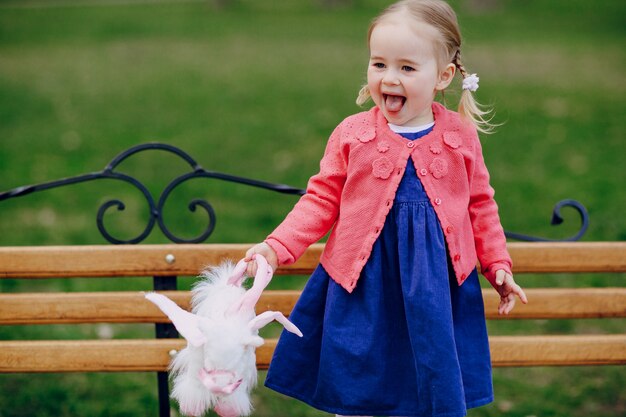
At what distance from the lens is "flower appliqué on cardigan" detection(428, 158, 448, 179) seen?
7.66 feet

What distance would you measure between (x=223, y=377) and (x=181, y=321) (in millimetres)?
178

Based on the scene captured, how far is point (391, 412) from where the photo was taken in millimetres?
2398

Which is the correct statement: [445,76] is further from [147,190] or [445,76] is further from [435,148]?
[147,190]

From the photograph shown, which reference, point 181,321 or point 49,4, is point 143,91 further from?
point 49,4

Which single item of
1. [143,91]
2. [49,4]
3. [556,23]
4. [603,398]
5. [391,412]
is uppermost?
[49,4]

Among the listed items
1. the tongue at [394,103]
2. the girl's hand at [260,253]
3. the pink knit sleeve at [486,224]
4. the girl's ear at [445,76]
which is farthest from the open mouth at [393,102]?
the girl's hand at [260,253]

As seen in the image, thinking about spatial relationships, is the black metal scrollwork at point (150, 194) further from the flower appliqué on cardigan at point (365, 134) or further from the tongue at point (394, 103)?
the tongue at point (394, 103)

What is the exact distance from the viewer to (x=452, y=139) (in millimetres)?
2379

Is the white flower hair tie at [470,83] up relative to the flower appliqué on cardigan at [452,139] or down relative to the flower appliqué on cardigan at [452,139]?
up

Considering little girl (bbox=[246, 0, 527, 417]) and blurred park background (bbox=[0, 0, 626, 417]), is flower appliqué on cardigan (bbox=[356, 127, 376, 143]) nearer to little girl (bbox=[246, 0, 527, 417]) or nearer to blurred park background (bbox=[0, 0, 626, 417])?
little girl (bbox=[246, 0, 527, 417])

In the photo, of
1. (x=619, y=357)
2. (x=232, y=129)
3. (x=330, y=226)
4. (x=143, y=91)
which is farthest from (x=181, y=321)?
(x=143, y=91)

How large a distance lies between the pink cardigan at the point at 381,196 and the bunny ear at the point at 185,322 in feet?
1.07

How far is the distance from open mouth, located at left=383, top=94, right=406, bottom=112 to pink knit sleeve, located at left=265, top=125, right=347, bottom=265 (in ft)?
0.59

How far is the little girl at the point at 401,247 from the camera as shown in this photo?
7.51 ft
